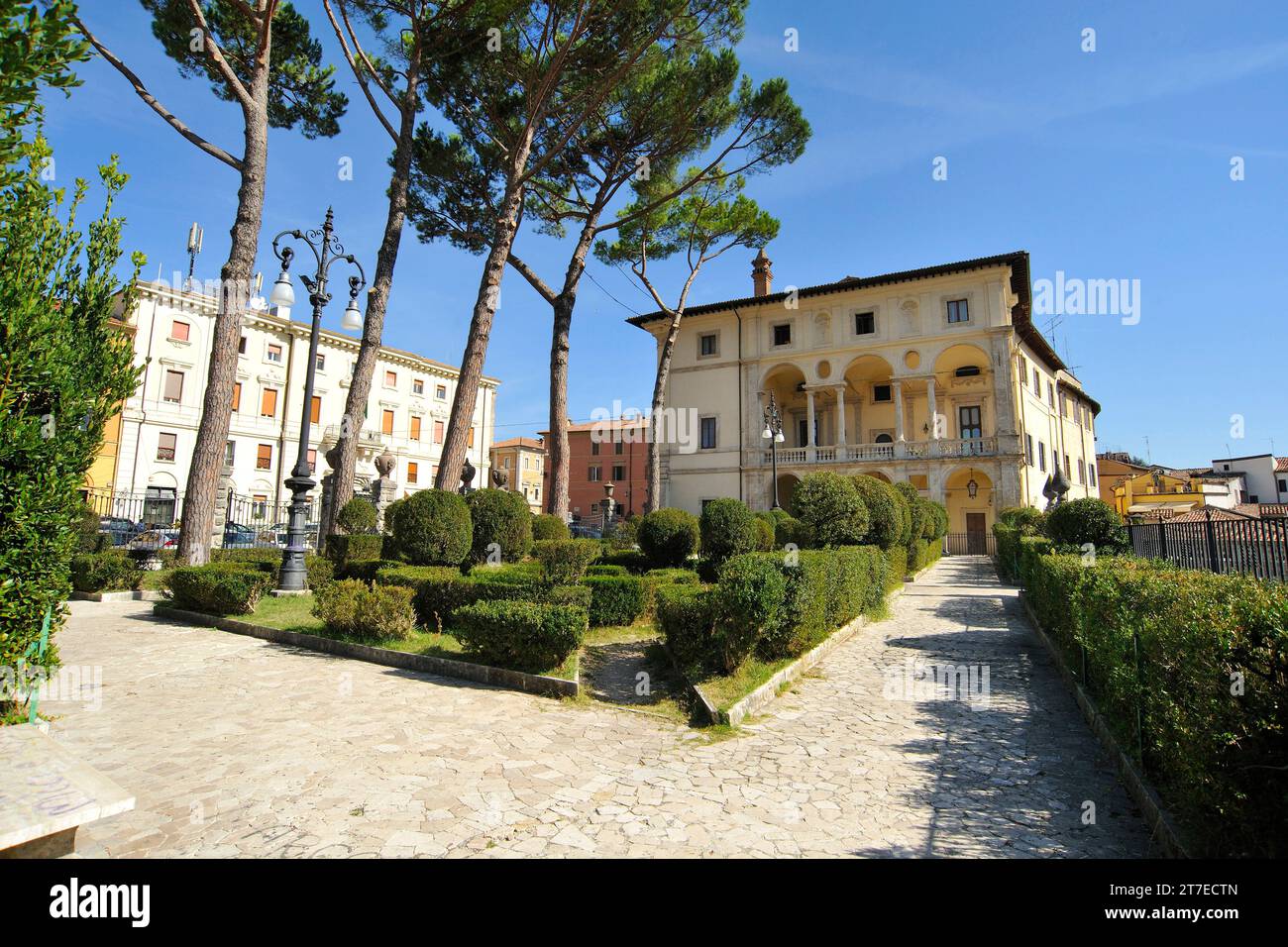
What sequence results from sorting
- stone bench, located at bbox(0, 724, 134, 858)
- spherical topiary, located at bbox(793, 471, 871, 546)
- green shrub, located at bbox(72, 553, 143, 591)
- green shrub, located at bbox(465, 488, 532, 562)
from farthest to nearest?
1. spherical topiary, located at bbox(793, 471, 871, 546)
2. green shrub, located at bbox(465, 488, 532, 562)
3. green shrub, located at bbox(72, 553, 143, 591)
4. stone bench, located at bbox(0, 724, 134, 858)

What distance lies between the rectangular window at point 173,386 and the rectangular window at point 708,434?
1110 inches

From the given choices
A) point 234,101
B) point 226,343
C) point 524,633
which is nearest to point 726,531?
point 524,633

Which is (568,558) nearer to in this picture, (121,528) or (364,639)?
(364,639)

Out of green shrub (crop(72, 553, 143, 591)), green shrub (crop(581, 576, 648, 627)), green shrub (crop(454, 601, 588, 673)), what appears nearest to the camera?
green shrub (crop(454, 601, 588, 673))

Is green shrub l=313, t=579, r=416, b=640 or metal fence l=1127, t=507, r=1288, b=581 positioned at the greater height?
metal fence l=1127, t=507, r=1288, b=581

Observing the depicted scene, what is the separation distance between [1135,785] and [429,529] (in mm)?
9704

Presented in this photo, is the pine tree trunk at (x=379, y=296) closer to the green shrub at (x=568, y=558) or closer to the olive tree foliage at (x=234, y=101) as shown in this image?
the olive tree foliage at (x=234, y=101)

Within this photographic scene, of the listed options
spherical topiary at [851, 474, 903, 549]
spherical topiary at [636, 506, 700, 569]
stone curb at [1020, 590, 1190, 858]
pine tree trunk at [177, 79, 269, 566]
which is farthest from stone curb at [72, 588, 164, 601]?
spherical topiary at [851, 474, 903, 549]

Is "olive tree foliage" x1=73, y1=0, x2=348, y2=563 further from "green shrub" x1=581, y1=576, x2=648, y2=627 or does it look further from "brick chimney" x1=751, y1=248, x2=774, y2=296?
"brick chimney" x1=751, y1=248, x2=774, y2=296

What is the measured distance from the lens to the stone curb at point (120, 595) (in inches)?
451

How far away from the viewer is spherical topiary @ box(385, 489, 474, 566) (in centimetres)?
1061

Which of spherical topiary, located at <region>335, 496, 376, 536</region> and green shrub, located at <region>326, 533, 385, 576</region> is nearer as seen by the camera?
green shrub, located at <region>326, 533, 385, 576</region>

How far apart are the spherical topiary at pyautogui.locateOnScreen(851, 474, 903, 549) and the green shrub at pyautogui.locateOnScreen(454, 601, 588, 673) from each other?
9050 millimetres
